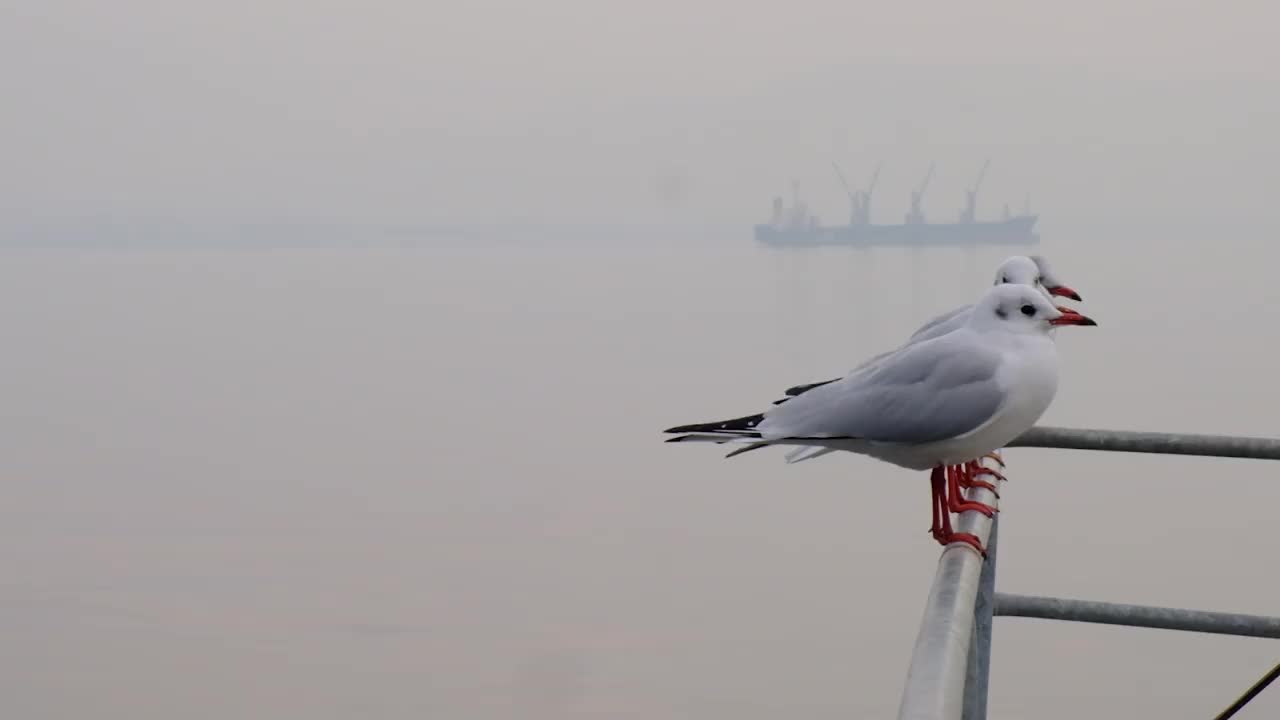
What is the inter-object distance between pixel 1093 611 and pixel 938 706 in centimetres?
176

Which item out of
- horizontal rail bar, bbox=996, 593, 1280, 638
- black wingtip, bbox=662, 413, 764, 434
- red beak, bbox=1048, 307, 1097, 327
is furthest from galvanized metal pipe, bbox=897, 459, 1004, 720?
red beak, bbox=1048, 307, 1097, 327

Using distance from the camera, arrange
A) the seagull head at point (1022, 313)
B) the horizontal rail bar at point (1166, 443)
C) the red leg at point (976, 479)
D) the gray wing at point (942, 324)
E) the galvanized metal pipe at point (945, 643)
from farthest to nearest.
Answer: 1. the gray wing at point (942, 324)
2. the seagull head at point (1022, 313)
3. the red leg at point (976, 479)
4. the horizontal rail bar at point (1166, 443)
5. the galvanized metal pipe at point (945, 643)

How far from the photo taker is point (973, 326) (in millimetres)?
4758

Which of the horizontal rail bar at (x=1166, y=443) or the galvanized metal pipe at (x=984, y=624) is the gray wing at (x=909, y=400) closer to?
the horizontal rail bar at (x=1166, y=443)

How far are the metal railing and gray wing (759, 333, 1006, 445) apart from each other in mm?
268

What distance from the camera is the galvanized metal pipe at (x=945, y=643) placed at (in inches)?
69.0

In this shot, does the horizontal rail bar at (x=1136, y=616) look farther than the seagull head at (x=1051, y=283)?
No

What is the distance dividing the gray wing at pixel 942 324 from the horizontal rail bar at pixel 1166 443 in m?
1.88

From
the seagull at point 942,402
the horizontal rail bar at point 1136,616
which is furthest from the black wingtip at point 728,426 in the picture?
the horizontal rail bar at point 1136,616

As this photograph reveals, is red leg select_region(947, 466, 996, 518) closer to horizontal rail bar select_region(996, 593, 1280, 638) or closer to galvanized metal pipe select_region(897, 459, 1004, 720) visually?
horizontal rail bar select_region(996, 593, 1280, 638)

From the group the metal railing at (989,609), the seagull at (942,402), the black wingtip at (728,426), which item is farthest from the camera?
the seagull at (942,402)

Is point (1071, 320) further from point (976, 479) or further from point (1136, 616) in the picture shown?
point (1136, 616)

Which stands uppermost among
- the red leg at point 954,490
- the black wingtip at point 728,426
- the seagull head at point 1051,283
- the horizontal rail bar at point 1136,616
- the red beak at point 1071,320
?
the red beak at point 1071,320

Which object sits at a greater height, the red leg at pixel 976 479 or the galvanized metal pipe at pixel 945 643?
the galvanized metal pipe at pixel 945 643
